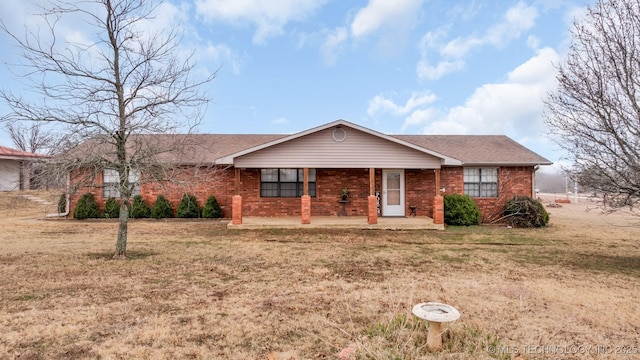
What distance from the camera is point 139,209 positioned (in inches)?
570

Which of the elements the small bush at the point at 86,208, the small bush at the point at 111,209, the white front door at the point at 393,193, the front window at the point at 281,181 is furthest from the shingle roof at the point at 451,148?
the small bush at the point at 86,208

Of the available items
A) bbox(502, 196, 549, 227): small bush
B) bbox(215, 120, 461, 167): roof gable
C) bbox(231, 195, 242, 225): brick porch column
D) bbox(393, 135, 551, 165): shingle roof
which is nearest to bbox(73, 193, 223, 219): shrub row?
bbox(231, 195, 242, 225): brick porch column

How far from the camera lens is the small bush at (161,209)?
14.4m

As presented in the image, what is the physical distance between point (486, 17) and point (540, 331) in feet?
39.8

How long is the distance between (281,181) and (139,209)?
6.16 metres

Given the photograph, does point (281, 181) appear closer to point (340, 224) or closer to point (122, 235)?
point (340, 224)

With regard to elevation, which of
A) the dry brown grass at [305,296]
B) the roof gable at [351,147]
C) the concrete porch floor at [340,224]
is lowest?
the dry brown grass at [305,296]

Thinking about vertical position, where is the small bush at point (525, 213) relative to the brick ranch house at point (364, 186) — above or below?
below

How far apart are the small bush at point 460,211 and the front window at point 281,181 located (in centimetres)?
552

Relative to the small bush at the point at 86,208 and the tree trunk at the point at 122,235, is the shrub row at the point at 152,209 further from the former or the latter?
the tree trunk at the point at 122,235

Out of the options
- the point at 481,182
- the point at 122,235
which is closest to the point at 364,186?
the point at 481,182

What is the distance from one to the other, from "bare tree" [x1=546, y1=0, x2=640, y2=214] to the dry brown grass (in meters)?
1.95

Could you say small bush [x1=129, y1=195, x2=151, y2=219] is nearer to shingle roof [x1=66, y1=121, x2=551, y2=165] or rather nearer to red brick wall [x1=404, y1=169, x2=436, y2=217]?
shingle roof [x1=66, y1=121, x2=551, y2=165]

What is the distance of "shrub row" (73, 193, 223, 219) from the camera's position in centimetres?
1437
